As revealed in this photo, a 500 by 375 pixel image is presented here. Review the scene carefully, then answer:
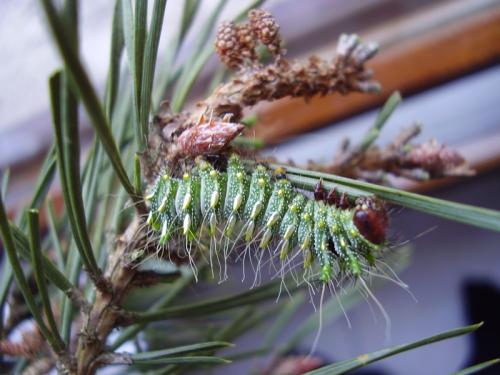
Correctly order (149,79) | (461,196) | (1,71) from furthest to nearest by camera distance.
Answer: (1,71) → (461,196) → (149,79)

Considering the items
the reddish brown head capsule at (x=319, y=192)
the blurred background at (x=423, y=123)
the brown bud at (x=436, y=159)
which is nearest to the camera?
the reddish brown head capsule at (x=319, y=192)

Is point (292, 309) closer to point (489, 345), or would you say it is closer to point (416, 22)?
point (489, 345)

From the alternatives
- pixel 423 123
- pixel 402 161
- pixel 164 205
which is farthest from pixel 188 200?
pixel 423 123

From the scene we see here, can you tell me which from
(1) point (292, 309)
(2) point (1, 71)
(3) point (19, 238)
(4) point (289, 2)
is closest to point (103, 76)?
(2) point (1, 71)

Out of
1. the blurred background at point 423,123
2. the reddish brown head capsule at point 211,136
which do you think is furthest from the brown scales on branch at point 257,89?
the blurred background at point 423,123

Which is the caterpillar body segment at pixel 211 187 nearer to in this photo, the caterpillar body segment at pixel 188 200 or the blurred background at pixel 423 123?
the caterpillar body segment at pixel 188 200

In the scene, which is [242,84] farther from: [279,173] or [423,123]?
[423,123]

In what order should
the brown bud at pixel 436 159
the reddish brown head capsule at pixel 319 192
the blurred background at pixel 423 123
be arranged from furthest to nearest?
the blurred background at pixel 423 123
the brown bud at pixel 436 159
the reddish brown head capsule at pixel 319 192
